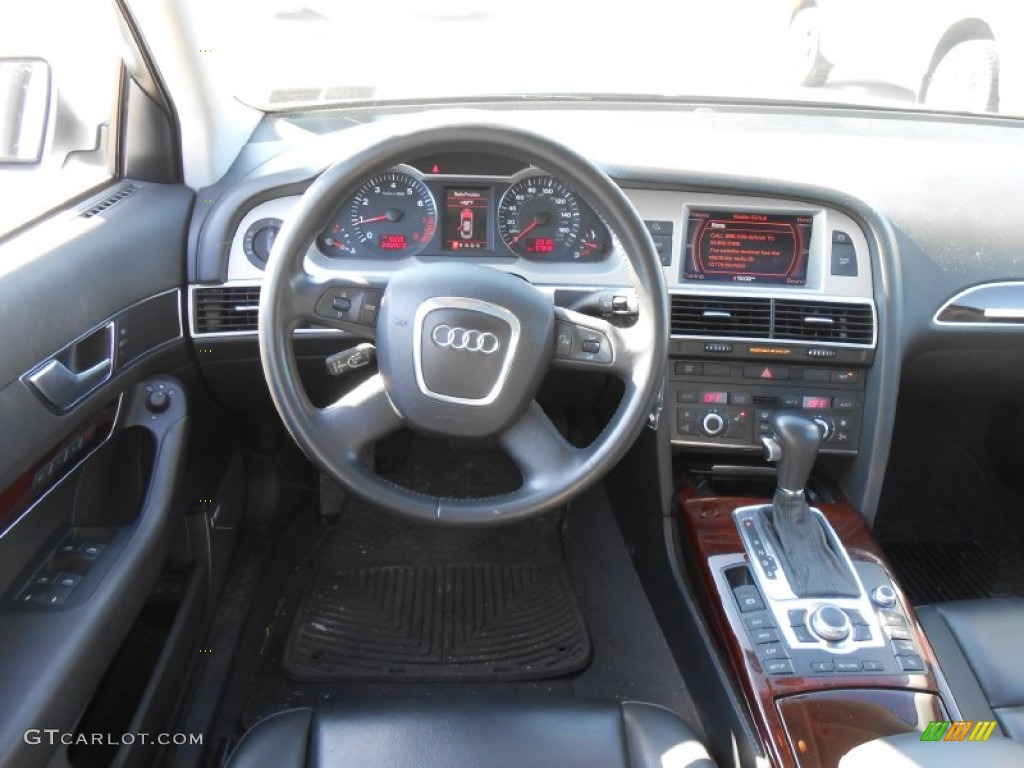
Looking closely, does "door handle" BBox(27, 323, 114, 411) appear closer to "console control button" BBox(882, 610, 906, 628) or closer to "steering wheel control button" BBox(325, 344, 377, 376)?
"steering wheel control button" BBox(325, 344, 377, 376)

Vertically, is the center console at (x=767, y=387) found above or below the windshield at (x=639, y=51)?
below

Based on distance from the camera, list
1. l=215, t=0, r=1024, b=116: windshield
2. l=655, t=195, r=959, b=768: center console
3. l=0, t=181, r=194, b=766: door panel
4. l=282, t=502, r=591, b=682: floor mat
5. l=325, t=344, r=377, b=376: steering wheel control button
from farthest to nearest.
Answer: l=215, t=0, r=1024, b=116: windshield < l=282, t=502, r=591, b=682: floor mat < l=655, t=195, r=959, b=768: center console < l=325, t=344, r=377, b=376: steering wheel control button < l=0, t=181, r=194, b=766: door panel

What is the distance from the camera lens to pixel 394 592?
246cm

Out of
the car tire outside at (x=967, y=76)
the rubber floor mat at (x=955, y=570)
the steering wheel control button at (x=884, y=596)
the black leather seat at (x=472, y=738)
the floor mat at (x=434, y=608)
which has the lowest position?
the floor mat at (x=434, y=608)

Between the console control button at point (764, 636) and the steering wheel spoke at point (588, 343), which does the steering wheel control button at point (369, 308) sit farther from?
the console control button at point (764, 636)

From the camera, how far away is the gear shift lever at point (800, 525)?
175cm

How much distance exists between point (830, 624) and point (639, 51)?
1.99 m

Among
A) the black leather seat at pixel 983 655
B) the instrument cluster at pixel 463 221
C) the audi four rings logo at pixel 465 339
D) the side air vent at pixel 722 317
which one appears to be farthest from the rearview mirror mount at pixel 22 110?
the black leather seat at pixel 983 655

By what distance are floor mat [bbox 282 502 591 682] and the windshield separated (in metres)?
1.23

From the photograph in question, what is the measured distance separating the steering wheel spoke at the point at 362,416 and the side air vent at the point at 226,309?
0.57m

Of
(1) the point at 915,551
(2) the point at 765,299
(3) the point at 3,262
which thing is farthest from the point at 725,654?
(3) the point at 3,262

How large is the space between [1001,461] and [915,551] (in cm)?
49

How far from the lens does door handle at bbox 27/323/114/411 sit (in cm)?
146

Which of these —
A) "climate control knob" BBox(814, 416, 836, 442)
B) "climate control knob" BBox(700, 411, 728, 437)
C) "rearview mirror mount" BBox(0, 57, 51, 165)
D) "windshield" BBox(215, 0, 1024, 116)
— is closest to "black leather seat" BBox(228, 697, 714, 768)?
"climate control knob" BBox(700, 411, 728, 437)
